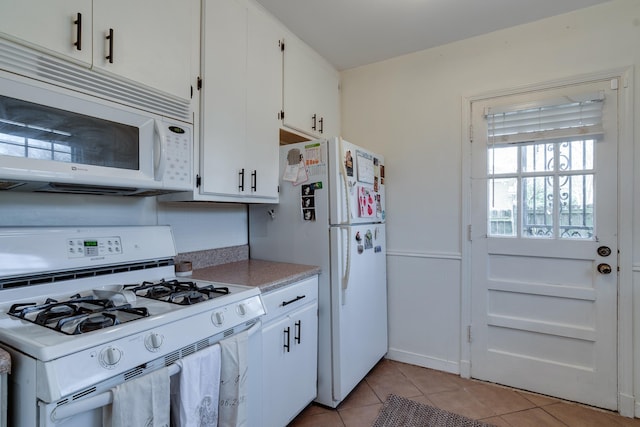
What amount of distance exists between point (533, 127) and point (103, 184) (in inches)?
96.3

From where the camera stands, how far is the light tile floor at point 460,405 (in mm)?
1901

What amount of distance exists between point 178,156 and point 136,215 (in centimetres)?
44

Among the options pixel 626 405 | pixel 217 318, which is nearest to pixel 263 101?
pixel 217 318

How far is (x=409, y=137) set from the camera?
8.63 feet

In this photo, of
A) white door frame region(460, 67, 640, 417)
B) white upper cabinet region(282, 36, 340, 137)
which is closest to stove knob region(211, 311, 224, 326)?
white upper cabinet region(282, 36, 340, 137)

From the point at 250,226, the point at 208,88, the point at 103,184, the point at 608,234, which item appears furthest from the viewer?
the point at 250,226

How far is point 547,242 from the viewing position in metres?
2.16

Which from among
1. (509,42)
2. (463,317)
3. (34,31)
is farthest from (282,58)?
(463,317)

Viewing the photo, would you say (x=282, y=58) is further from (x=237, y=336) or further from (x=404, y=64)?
(x=237, y=336)

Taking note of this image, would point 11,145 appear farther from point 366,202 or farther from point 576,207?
point 576,207

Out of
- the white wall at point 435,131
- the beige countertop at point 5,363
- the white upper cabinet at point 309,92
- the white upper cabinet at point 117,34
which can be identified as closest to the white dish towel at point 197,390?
the beige countertop at point 5,363

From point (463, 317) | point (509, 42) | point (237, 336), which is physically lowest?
point (463, 317)

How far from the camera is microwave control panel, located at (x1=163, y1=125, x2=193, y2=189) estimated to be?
1.43 metres

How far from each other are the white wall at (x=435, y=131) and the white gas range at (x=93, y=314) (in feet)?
5.07
